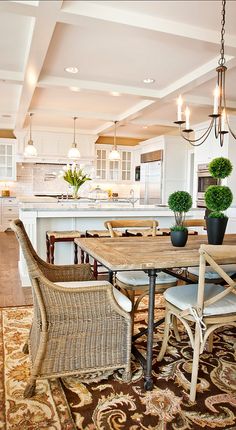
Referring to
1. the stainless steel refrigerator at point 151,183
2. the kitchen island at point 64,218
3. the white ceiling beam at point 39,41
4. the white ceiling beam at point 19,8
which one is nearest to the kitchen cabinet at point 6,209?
the stainless steel refrigerator at point 151,183

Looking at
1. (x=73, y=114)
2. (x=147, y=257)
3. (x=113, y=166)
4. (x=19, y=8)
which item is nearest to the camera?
(x=147, y=257)

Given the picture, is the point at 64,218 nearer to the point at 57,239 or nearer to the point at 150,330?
the point at 57,239

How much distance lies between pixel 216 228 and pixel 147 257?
62 centimetres

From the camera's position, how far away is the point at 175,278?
2.45m

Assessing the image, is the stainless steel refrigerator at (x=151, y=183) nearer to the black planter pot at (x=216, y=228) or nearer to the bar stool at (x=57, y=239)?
the bar stool at (x=57, y=239)

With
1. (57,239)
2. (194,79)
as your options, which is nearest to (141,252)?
(57,239)

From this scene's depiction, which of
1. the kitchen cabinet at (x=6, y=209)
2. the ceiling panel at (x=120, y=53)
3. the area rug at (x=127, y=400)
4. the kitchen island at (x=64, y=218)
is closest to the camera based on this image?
the area rug at (x=127, y=400)

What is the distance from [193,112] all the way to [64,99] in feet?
7.86

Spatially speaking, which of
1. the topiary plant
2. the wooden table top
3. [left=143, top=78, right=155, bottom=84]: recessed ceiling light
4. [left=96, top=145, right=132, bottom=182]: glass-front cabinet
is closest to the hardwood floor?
the wooden table top

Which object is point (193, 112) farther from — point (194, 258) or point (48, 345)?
point (48, 345)

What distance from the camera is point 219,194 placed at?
7.18 ft

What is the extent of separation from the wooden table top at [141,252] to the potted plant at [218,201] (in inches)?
6.8

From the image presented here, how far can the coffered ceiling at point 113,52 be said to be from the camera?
2.62 m

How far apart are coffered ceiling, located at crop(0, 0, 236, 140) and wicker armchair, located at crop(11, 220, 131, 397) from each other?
1881 millimetres
